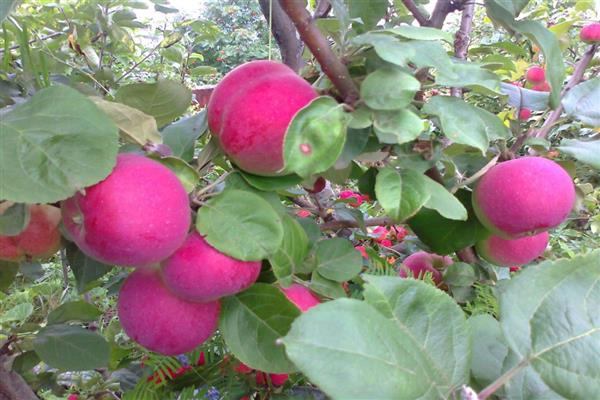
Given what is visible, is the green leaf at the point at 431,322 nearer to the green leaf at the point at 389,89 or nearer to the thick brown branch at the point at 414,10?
the green leaf at the point at 389,89

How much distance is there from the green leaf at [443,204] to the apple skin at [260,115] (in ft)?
0.44

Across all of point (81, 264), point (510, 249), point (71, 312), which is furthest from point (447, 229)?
point (71, 312)

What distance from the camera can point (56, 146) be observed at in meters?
0.39

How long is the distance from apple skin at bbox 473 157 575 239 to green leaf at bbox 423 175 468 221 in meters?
0.12

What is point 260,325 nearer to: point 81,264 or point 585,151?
point 81,264

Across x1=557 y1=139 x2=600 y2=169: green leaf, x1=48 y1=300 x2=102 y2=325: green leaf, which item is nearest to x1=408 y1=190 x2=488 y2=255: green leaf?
x1=557 y1=139 x2=600 y2=169: green leaf

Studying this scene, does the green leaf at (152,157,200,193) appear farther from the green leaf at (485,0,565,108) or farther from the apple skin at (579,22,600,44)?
the apple skin at (579,22,600,44)

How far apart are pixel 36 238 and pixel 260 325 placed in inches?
9.9

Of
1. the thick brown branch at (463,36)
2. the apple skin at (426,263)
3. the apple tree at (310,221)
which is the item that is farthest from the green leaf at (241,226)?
the thick brown branch at (463,36)

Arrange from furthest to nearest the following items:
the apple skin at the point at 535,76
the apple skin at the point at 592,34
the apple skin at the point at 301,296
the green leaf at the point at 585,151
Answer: the apple skin at the point at 535,76
the apple skin at the point at 592,34
the green leaf at the point at 585,151
the apple skin at the point at 301,296

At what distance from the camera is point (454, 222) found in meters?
0.65

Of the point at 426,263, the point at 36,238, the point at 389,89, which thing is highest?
the point at 389,89

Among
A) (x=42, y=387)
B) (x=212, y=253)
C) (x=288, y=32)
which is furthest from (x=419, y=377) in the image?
(x=42, y=387)

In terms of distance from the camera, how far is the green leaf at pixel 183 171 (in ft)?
1.50
